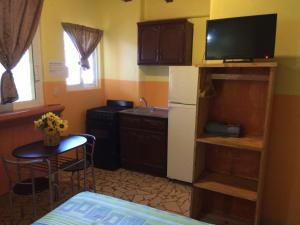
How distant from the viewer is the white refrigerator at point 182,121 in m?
3.07

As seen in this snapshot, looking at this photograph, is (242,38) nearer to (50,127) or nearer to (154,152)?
(50,127)

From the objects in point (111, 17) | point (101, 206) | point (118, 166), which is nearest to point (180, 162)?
point (118, 166)

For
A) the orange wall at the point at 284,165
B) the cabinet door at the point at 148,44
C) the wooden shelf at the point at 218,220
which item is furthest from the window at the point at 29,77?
the orange wall at the point at 284,165

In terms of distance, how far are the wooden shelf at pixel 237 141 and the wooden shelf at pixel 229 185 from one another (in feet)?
1.34

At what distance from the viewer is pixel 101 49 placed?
432cm

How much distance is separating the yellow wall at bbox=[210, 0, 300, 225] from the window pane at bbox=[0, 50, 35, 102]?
7.61ft

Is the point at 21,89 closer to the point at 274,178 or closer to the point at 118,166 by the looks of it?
the point at 118,166

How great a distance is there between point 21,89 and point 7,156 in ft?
2.75

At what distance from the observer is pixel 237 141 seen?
2.12 meters

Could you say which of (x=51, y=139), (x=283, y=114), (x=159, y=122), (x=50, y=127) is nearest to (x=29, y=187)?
(x=51, y=139)

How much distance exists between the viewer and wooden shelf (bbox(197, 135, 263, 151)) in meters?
2.02

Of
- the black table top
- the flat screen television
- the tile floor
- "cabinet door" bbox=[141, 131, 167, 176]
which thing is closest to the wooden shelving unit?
the flat screen television

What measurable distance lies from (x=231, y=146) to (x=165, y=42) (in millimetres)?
2046

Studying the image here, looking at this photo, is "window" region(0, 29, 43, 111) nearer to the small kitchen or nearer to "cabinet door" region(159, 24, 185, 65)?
the small kitchen
